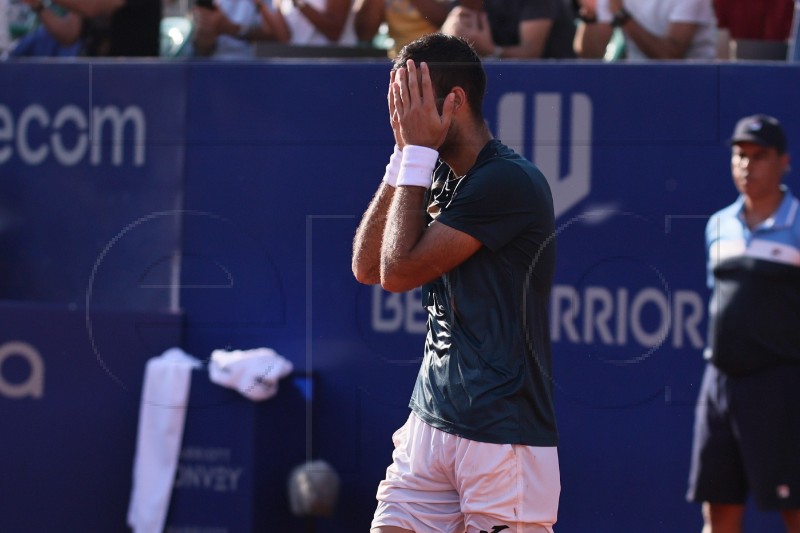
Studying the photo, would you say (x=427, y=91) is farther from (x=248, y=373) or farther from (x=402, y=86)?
(x=248, y=373)

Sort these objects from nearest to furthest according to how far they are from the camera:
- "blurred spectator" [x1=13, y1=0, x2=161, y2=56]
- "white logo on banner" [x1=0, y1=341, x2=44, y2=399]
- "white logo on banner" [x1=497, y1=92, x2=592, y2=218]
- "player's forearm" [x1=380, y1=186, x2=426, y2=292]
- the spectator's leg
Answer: "player's forearm" [x1=380, y1=186, x2=426, y2=292], the spectator's leg, "white logo on banner" [x1=497, y1=92, x2=592, y2=218], "white logo on banner" [x1=0, y1=341, x2=44, y2=399], "blurred spectator" [x1=13, y1=0, x2=161, y2=56]

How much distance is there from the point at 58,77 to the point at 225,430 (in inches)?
72.4

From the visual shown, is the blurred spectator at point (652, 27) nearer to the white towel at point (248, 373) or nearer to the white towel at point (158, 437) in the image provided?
the white towel at point (248, 373)

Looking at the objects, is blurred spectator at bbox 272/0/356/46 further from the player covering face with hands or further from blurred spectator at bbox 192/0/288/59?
the player covering face with hands

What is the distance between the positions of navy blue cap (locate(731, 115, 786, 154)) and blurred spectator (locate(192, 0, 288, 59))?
2549 millimetres

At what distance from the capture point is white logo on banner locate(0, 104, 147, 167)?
596 cm

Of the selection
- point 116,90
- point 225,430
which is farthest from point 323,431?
point 116,90

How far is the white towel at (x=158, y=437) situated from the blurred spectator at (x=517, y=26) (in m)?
1.94

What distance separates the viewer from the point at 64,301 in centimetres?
609

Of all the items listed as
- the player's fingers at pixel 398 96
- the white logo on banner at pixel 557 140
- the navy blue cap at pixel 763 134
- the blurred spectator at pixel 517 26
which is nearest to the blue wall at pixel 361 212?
the white logo on banner at pixel 557 140

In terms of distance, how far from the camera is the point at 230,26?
671 cm

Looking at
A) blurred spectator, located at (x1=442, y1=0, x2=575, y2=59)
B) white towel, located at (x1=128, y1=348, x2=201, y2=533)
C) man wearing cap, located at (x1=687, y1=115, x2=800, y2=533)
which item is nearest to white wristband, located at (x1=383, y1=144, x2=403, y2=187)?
man wearing cap, located at (x1=687, y1=115, x2=800, y2=533)

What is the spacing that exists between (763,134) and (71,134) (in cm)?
305

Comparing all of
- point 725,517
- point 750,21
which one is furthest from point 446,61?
point 750,21
